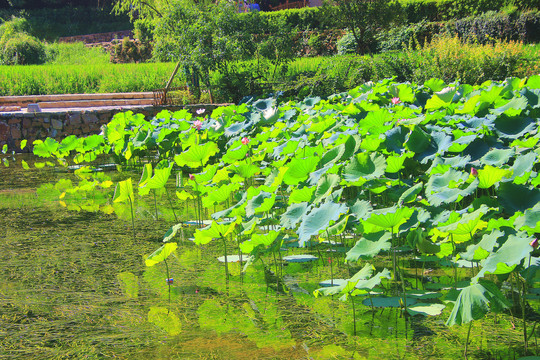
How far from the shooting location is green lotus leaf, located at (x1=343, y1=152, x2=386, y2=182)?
2609 mm

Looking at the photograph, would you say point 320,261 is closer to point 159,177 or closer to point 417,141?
point 417,141

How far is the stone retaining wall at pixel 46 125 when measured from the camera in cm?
844

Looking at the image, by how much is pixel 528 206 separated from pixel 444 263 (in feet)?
1.56

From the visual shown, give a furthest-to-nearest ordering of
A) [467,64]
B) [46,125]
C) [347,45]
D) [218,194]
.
Result: [347,45] → [46,125] → [467,64] → [218,194]

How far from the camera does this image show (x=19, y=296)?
7.69 feet

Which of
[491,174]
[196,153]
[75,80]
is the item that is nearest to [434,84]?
[196,153]

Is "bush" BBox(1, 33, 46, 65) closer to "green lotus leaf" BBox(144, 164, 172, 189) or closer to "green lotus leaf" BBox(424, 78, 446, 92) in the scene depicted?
"green lotus leaf" BBox(424, 78, 446, 92)

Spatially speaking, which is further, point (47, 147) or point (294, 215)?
point (47, 147)

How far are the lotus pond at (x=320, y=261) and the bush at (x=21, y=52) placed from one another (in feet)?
49.3

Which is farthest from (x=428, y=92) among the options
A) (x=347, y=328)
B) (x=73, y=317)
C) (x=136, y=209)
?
(x=73, y=317)

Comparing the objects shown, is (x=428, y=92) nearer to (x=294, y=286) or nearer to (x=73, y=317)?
(x=294, y=286)

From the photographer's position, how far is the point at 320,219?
2248 mm

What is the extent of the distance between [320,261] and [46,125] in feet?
23.6

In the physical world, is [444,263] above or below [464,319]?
below
